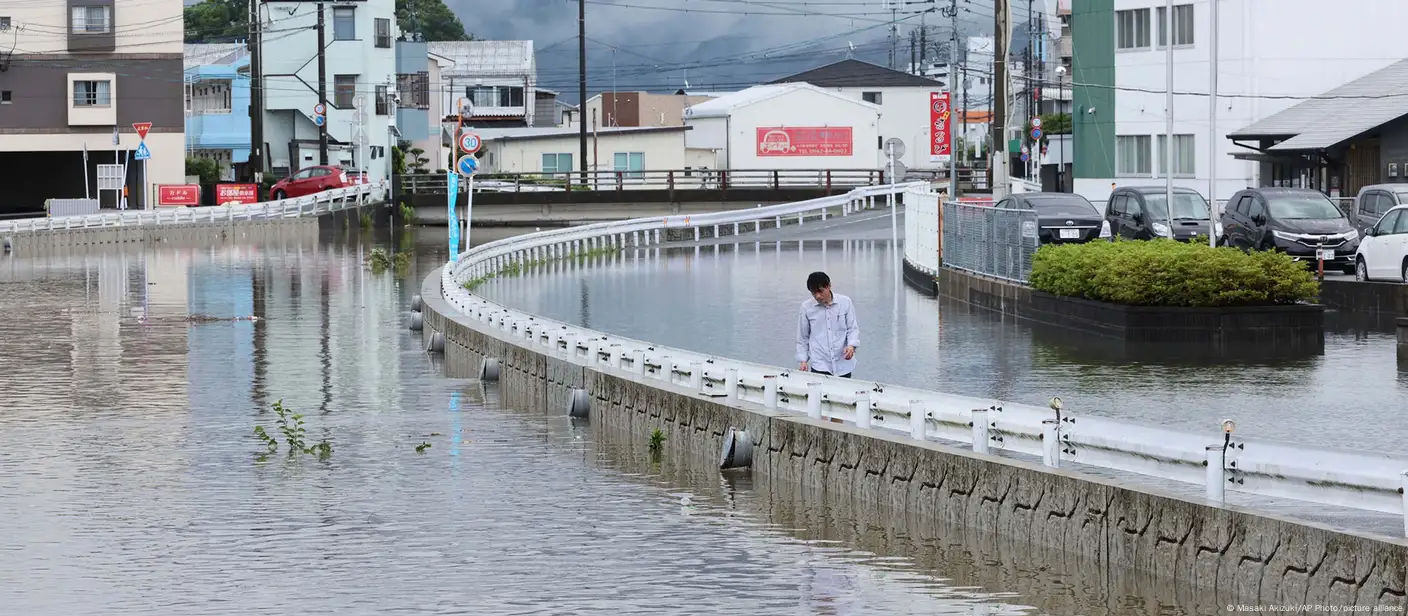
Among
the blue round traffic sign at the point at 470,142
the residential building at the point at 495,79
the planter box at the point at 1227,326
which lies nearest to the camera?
the planter box at the point at 1227,326

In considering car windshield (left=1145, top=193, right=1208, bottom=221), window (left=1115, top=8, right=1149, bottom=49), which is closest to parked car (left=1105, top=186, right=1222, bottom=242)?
car windshield (left=1145, top=193, right=1208, bottom=221)

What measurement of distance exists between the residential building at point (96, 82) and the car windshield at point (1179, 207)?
41.6 m

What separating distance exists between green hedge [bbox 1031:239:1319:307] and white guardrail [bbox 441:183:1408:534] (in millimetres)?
8287

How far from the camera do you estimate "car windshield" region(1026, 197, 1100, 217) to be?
37188 millimetres

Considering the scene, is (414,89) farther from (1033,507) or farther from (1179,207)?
(1033,507)

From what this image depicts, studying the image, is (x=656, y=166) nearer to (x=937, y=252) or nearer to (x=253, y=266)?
(x=253, y=266)

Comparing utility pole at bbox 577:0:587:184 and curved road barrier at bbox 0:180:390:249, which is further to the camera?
utility pole at bbox 577:0:587:184

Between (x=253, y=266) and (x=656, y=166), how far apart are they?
47.5m

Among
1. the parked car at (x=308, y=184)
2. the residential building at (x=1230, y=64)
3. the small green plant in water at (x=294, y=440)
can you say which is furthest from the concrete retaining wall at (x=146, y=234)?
the small green plant in water at (x=294, y=440)

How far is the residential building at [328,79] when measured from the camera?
80.2 metres

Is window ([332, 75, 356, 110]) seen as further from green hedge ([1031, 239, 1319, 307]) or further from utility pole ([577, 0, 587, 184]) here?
green hedge ([1031, 239, 1319, 307])

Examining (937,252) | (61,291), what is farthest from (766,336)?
(61,291)

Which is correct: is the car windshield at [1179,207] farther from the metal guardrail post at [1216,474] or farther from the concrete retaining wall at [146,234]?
the concrete retaining wall at [146,234]

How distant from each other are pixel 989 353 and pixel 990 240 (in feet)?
26.4
